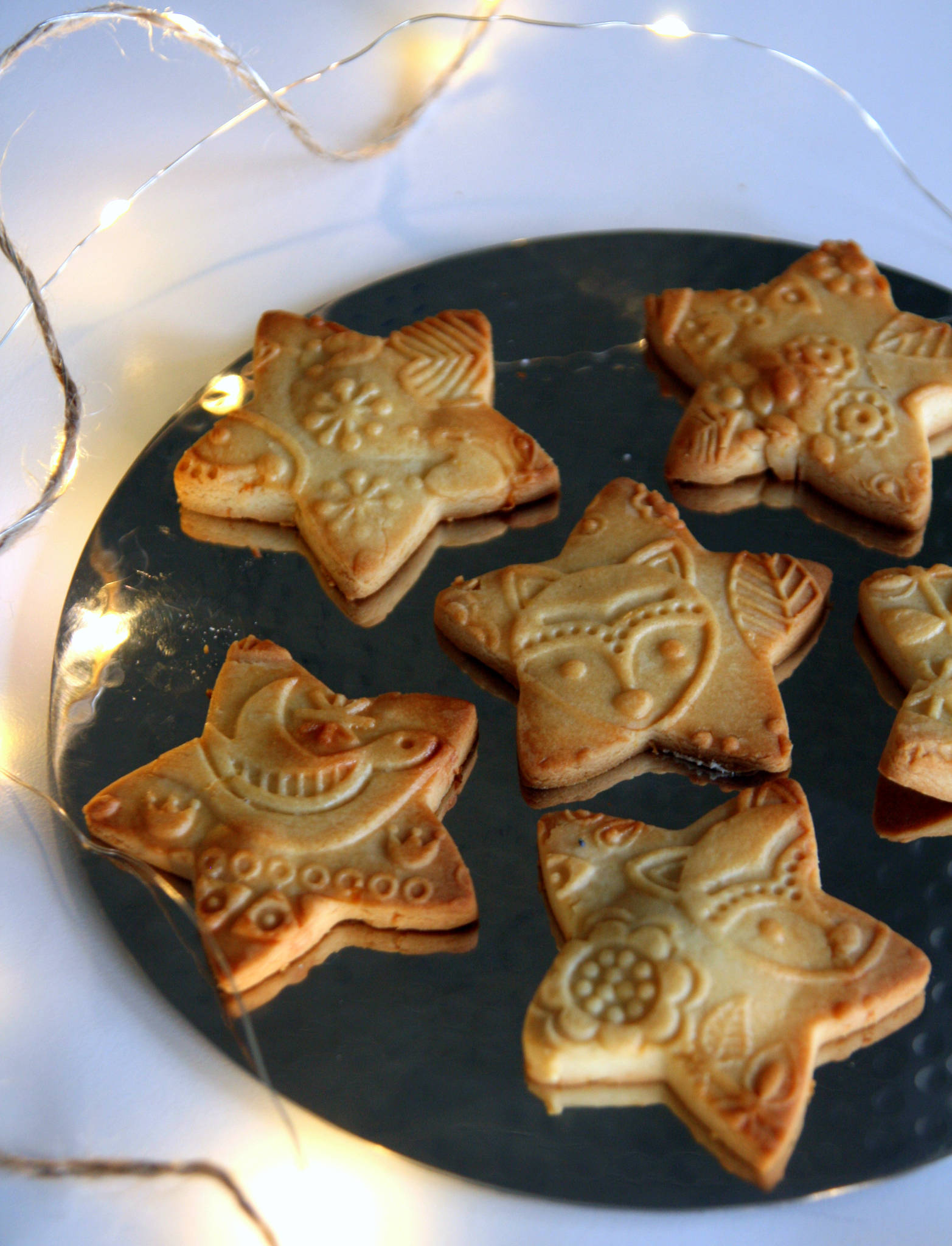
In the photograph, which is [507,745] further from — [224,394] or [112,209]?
[112,209]

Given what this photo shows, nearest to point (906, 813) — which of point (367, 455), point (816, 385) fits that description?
point (816, 385)

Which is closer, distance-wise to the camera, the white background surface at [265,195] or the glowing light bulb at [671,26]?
the white background surface at [265,195]

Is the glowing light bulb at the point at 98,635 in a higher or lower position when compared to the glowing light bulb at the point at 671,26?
lower

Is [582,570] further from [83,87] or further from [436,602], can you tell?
[83,87]

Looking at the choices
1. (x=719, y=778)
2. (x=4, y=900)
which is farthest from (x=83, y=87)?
(x=719, y=778)

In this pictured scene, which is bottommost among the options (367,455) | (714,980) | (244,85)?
(714,980)

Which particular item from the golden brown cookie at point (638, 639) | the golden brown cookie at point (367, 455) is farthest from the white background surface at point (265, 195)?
the golden brown cookie at point (638, 639)

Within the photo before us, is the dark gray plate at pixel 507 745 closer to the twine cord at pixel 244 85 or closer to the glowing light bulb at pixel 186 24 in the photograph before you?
the twine cord at pixel 244 85
